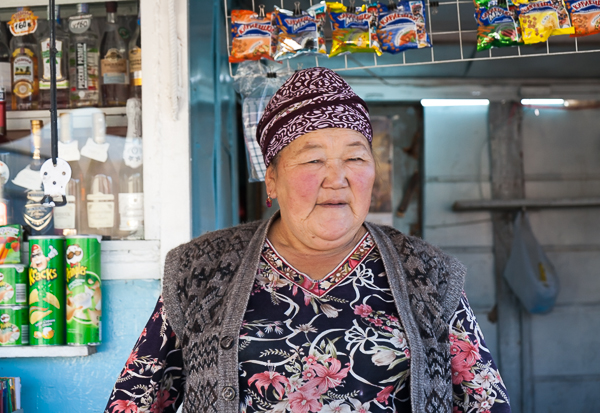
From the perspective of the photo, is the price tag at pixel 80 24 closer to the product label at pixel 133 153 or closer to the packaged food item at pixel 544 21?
the product label at pixel 133 153

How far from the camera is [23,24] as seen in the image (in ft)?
6.55

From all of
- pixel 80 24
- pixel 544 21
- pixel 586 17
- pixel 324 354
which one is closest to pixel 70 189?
pixel 80 24

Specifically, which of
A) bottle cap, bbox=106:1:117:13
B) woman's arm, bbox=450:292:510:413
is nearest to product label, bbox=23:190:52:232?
bottle cap, bbox=106:1:117:13

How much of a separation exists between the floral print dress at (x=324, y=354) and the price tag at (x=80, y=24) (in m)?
1.29

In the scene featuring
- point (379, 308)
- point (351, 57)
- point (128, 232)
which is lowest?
point (379, 308)

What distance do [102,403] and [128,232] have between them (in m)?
0.58

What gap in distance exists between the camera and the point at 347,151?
1.14 m

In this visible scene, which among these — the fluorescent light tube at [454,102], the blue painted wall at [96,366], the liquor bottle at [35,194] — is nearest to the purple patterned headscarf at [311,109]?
the blue painted wall at [96,366]

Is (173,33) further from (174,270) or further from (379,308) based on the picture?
(379,308)

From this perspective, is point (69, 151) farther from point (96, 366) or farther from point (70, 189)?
point (96, 366)

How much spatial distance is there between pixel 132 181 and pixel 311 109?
1045 millimetres

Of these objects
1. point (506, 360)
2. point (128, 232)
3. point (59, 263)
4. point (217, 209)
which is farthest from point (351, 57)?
point (506, 360)

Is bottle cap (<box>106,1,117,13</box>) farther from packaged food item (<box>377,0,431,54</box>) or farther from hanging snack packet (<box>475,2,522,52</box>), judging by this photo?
hanging snack packet (<box>475,2,522,52</box>)

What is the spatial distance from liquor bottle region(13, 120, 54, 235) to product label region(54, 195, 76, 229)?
2 centimetres
